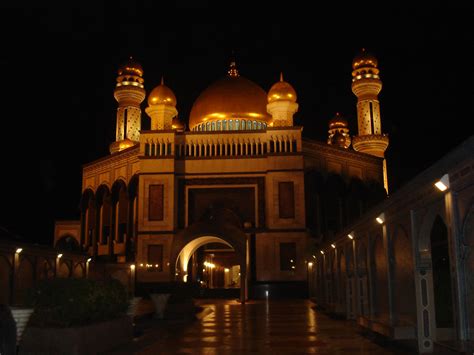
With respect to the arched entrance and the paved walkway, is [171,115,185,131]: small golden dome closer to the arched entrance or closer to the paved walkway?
the arched entrance

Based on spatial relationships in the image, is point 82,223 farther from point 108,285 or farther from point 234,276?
point 108,285

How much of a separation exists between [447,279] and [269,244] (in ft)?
84.5

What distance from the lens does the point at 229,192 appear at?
4078cm

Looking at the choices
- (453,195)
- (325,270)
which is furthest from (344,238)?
(453,195)

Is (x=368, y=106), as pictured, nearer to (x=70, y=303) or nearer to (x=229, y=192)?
(x=229, y=192)

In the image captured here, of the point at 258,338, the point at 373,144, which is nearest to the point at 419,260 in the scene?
Result: the point at 258,338

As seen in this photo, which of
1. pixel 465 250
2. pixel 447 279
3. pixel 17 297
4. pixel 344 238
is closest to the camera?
pixel 465 250

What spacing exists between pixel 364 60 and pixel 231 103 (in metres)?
12.6

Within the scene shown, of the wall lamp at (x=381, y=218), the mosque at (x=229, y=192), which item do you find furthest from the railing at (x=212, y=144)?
the wall lamp at (x=381, y=218)

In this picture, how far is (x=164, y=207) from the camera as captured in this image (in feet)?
131

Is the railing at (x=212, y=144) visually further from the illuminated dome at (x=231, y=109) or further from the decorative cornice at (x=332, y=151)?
the illuminated dome at (x=231, y=109)

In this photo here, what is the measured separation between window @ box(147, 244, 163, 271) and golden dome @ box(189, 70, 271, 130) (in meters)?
11.9

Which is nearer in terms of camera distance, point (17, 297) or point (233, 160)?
point (17, 297)

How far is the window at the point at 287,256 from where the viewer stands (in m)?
38.4
